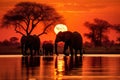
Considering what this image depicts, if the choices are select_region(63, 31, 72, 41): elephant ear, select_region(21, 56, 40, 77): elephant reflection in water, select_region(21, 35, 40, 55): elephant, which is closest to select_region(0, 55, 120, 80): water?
select_region(21, 56, 40, 77): elephant reflection in water

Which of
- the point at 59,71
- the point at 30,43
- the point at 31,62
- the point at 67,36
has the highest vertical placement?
the point at 67,36

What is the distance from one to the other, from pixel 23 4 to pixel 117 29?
31.0ft

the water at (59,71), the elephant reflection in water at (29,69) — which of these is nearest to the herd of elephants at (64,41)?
the elephant reflection in water at (29,69)

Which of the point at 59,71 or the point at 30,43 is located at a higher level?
the point at 30,43

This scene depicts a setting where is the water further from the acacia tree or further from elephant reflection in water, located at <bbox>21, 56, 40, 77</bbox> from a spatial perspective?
the acacia tree

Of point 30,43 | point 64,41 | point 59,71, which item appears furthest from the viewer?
point 30,43

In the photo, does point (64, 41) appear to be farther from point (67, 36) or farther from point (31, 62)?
point (31, 62)

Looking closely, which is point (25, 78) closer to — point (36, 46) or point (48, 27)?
point (36, 46)

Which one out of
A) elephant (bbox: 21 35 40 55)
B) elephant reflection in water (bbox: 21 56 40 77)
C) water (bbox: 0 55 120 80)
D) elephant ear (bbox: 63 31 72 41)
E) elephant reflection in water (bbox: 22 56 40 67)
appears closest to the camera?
water (bbox: 0 55 120 80)

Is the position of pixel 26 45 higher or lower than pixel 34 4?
lower

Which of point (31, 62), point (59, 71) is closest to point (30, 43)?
point (31, 62)

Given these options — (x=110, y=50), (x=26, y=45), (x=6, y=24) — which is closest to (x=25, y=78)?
(x=26, y=45)

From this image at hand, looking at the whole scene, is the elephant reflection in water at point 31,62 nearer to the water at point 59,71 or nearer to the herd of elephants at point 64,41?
the water at point 59,71

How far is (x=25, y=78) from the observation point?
12.5 m
